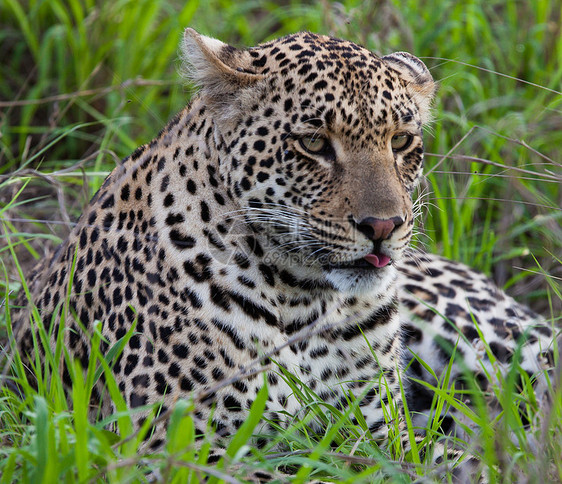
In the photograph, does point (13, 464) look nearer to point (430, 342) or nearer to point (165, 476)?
point (165, 476)

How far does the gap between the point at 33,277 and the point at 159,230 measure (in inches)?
49.3

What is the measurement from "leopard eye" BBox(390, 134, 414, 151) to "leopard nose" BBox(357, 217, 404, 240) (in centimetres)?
49

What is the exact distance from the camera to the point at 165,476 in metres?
2.70

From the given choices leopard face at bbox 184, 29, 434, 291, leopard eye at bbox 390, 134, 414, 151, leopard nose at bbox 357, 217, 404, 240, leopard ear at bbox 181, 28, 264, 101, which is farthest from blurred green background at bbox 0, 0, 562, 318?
leopard nose at bbox 357, 217, 404, 240

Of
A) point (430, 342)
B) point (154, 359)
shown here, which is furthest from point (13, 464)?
point (430, 342)

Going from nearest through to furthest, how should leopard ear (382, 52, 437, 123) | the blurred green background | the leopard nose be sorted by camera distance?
the leopard nose → leopard ear (382, 52, 437, 123) → the blurred green background

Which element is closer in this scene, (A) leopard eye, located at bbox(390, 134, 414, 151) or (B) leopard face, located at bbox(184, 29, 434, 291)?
(B) leopard face, located at bbox(184, 29, 434, 291)

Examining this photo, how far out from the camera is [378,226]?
371cm

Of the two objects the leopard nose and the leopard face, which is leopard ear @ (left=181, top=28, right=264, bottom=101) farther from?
the leopard nose

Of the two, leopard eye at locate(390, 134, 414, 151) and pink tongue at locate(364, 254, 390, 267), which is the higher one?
leopard eye at locate(390, 134, 414, 151)

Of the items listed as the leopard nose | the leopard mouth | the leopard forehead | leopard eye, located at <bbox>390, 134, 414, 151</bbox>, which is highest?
the leopard forehead

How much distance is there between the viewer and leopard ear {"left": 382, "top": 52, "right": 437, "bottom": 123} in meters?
4.33

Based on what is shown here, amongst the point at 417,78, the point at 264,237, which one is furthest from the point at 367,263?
the point at 417,78

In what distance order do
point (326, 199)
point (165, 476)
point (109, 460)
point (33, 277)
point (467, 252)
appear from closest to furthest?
point (165, 476), point (109, 460), point (326, 199), point (33, 277), point (467, 252)
